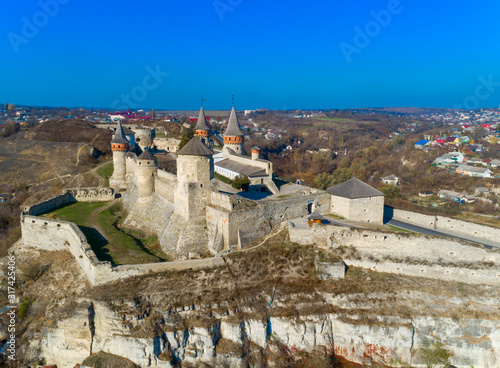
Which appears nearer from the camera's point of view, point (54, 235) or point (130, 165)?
point (54, 235)

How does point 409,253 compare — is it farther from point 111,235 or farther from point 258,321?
point 111,235

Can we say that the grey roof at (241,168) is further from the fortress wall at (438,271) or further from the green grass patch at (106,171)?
the fortress wall at (438,271)

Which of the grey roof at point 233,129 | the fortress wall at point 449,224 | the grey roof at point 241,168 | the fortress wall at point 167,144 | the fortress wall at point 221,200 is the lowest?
the fortress wall at point 449,224

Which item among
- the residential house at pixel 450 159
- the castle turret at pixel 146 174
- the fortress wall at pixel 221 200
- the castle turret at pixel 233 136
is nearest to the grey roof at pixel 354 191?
the fortress wall at pixel 221 200

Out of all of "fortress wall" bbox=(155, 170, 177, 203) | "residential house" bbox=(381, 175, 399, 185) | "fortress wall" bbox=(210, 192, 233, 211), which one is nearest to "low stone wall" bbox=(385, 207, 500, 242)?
"fortress wall" bbox=(210, 192, 233, 211)

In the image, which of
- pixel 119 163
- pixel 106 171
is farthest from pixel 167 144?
pixel 119 163
